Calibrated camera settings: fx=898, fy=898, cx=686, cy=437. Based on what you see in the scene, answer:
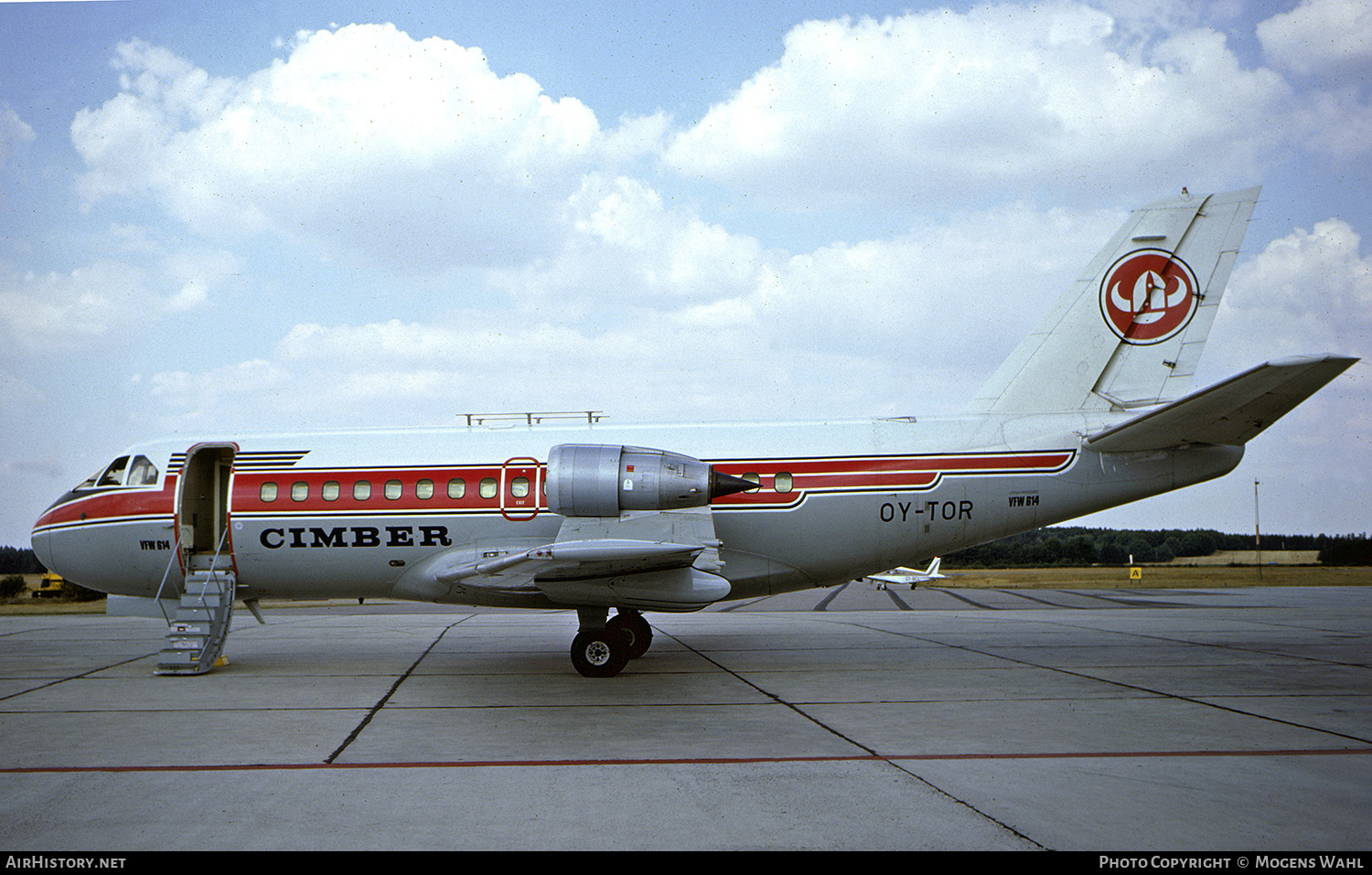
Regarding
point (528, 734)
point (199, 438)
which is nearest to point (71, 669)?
point (199, 438)

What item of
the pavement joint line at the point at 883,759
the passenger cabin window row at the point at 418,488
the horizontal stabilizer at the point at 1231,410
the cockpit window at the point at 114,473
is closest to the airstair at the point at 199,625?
the passenger cabin window row at the point at 418,488

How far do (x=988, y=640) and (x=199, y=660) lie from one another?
545 inches

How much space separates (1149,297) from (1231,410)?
266cm

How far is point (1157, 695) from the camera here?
36.3ft

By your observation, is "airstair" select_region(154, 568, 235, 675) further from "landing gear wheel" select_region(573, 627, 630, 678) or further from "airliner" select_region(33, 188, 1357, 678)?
"landing gear wheel" select_region(573, 627, 630, 678)

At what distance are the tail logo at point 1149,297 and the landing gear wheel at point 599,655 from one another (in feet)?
29.2

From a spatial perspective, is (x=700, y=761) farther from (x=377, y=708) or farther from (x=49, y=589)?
(x=49, y=589)

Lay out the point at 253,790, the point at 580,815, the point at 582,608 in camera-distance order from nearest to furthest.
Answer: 1. the point at 580,815
2. the point at 253,790
3. the point at 582,608

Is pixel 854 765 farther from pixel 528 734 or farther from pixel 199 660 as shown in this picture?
pixel 199 660

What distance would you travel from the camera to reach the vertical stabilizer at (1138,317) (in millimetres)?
13398

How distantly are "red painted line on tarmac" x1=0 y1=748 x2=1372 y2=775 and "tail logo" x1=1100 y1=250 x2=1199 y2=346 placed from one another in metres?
7.05

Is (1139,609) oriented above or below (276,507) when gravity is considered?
below

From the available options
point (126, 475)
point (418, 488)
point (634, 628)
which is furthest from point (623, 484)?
point (126, 475)

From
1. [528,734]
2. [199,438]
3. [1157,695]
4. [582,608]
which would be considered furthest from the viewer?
[199,438]
